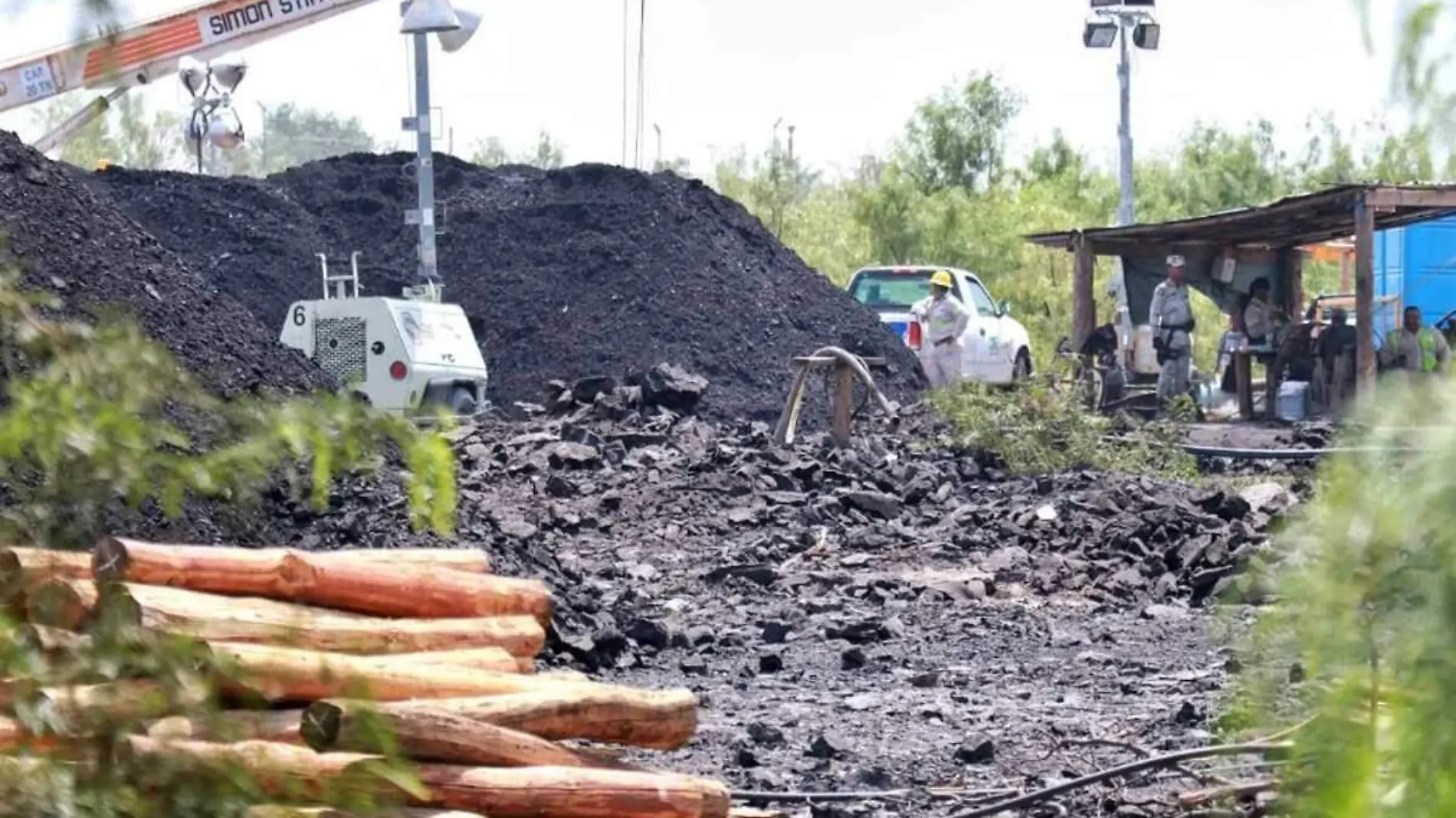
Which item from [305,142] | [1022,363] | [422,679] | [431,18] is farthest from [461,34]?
[305,142]

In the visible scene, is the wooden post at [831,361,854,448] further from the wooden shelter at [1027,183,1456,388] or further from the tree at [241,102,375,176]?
the tree at [241,102,375,176]

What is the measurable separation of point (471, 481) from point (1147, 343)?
13.7m

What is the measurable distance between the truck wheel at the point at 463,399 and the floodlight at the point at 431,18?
4181 mm

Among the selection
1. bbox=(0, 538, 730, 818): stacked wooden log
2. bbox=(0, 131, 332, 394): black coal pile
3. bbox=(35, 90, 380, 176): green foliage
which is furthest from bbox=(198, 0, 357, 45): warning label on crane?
bbox=(0, 538, 730, 818): stacked wooden log

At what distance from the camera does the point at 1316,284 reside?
183ft

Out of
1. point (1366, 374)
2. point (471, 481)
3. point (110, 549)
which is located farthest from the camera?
point (1366, 374)

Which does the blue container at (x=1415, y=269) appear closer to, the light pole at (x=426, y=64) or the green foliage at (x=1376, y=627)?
the light pole at (x=426, y=64)

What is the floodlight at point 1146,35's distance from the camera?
28.9 metres

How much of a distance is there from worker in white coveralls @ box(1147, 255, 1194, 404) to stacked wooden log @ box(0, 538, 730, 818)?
1971 cm

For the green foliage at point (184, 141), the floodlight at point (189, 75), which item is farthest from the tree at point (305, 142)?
the floodlight at point (189, 75)

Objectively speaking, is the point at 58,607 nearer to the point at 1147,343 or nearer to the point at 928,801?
the point at 928,801

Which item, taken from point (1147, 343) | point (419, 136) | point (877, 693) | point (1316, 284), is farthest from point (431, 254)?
point (1316, 284)

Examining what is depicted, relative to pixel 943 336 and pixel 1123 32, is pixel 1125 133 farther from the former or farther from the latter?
pixel 943 336

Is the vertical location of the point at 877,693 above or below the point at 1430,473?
below
